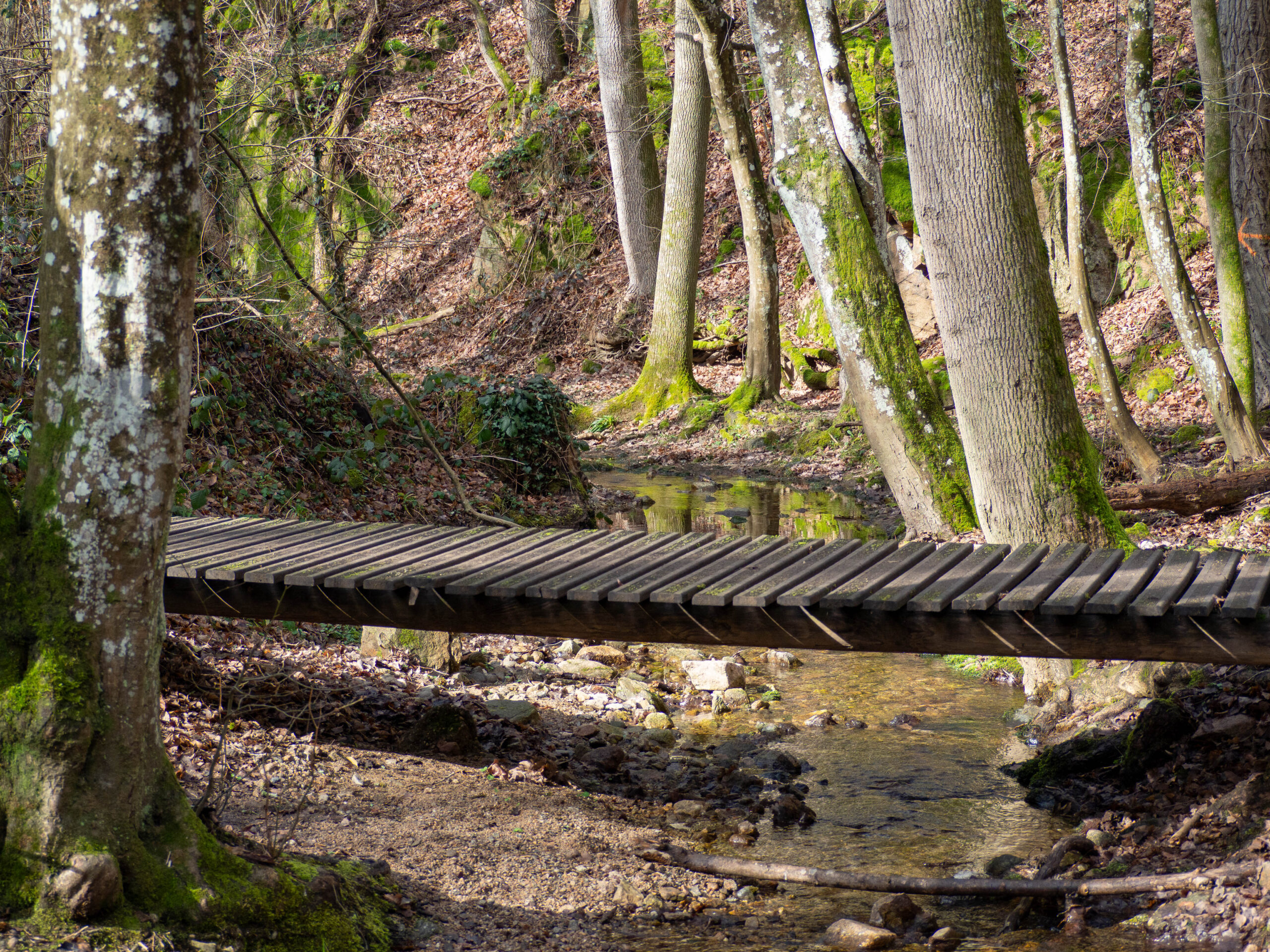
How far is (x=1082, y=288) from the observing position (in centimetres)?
901

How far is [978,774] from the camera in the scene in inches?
202

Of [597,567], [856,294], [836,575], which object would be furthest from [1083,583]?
[856,294]

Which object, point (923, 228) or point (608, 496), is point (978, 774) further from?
point (608, 496)

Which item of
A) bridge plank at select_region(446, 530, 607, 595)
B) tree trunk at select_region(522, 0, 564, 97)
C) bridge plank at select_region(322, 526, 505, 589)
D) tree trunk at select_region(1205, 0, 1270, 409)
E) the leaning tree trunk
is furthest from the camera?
tree trunk at select_region(522, 0, 564, 97)

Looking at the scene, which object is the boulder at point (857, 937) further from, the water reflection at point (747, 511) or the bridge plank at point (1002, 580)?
the water reflection at point (747, 511)

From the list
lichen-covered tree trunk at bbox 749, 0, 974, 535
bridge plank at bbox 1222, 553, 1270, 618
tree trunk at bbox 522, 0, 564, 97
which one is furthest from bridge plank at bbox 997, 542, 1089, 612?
tree trunk at bbox 522, 0, 564, 97

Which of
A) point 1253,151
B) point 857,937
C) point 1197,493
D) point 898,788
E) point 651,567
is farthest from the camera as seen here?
point 1253,151

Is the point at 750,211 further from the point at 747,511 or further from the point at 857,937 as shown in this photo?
the point at 857,937

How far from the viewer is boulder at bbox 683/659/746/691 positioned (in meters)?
6.57

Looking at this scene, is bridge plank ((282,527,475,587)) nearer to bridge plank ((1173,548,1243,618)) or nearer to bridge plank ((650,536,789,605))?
bridge plank ((650,536,789,605))

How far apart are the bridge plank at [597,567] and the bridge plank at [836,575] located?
70cm

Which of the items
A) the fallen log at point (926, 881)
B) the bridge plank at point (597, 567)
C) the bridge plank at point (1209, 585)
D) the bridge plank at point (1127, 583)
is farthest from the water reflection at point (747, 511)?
the bridge plank at point (1209, 585)

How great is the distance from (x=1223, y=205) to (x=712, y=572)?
6.60m

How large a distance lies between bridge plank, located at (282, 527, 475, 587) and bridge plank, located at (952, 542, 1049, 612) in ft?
8.07
